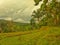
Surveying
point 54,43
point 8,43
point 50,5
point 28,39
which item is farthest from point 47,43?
point 50,5

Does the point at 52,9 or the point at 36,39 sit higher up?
the point at 52,9

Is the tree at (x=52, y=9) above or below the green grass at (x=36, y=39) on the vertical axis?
above

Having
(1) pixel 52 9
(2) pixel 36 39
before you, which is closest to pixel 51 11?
(1) pixel 52 9

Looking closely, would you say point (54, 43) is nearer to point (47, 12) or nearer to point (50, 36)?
point (50, 36)

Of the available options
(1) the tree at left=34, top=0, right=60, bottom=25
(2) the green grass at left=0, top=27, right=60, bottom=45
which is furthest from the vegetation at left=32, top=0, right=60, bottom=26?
(2) the green grass at left=0, top=27, right=60, bottom=45

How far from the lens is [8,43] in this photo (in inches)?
620

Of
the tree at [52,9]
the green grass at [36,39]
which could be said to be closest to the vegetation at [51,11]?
the tree at [52,9]

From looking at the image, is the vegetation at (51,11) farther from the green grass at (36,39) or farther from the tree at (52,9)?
the green grass at (36,39)

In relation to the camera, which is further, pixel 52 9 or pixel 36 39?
pixel 52 9

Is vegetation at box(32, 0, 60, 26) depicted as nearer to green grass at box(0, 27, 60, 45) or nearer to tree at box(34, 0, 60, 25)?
tree at box(34, 0, 60, 25)

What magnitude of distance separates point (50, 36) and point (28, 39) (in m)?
1.93

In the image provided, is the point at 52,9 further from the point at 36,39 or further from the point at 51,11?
the point at 36,39

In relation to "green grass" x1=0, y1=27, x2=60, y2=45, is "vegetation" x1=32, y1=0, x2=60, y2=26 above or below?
above

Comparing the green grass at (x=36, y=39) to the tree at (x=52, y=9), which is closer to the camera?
the green grass at (x=36, y=39)
